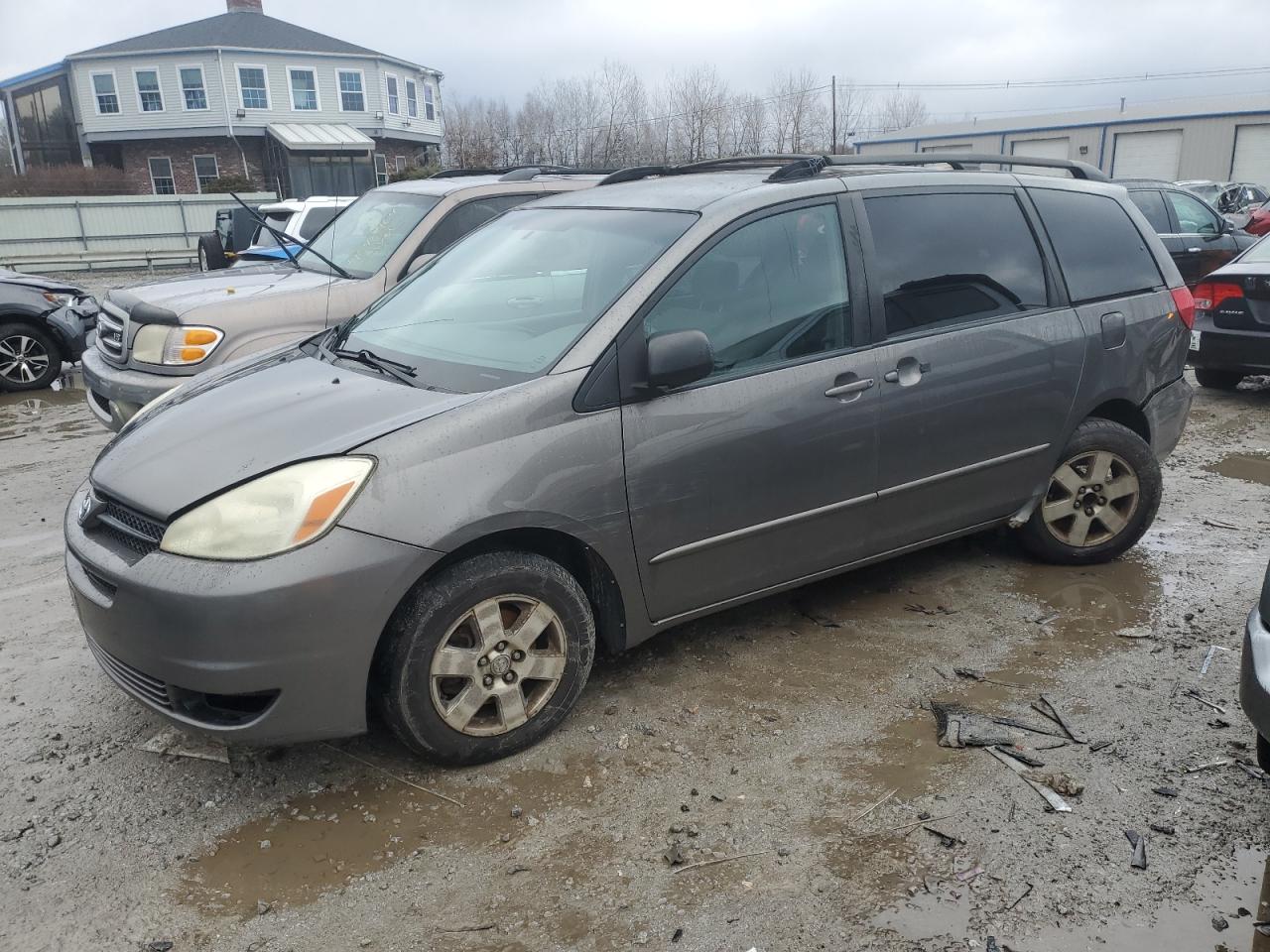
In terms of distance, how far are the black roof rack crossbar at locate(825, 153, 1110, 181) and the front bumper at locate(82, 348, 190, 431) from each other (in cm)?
398

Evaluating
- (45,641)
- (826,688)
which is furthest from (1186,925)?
(45,641)

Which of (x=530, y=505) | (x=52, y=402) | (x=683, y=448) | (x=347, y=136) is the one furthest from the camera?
(x=347, y=136)

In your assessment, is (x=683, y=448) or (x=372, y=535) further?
(x=683, y=448)

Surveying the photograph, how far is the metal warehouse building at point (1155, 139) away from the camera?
43.5 meters

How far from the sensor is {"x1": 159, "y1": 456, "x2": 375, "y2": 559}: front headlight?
2.96 metres

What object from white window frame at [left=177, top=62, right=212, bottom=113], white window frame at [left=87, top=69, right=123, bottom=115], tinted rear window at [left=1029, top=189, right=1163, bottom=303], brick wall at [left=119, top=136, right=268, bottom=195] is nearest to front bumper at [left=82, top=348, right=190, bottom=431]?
tinted rear window at [left=1029, top=189, right=1163, bottom=303]

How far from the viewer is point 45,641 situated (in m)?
4.39

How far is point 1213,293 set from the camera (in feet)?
28.9

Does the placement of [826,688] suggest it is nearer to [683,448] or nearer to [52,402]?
[683,448]

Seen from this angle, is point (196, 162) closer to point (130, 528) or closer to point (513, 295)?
point (513, 295)

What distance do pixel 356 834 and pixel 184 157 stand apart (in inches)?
1885

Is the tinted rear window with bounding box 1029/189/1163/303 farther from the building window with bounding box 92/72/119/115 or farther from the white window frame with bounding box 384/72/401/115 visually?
the building window with bounding box 92/72/119/115

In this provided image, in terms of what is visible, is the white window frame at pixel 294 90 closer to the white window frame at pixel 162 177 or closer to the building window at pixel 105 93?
the white window frame at pixel 162 177

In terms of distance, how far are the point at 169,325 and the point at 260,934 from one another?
15.2 ft
